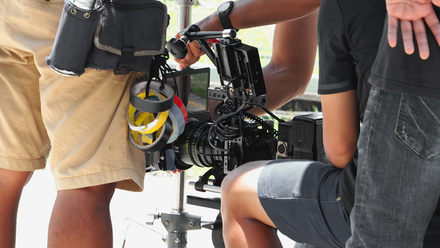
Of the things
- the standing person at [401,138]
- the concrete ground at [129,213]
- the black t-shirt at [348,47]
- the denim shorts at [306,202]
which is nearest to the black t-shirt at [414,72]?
the standing person at [401,138]

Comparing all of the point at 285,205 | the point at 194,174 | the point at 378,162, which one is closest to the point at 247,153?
the point at 285,205

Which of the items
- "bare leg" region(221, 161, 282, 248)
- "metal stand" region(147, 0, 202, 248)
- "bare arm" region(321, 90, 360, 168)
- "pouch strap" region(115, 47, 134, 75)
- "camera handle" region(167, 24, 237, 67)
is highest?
"camera handle" region(167, 24, 237, 67)

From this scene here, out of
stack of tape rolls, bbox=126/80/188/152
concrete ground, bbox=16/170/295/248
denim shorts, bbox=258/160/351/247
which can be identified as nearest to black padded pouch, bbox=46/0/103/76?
stack of tape rolls, bbox=126/80/188/152

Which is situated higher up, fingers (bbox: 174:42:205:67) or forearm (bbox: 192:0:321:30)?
forearm (bbox: 192:0:321:30)

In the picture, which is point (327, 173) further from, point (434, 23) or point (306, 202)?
point (434, 23)

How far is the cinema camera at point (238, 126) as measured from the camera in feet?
4.84

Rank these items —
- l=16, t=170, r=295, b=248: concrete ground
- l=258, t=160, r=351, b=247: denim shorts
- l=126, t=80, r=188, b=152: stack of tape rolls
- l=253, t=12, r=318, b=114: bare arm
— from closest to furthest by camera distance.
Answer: l=258, t=160, r=351, b=247: denim shorts
l=126, t=80, r=188, b=152: stack of tape rolls
l=253, t=12, r=318, b=114: bare arm
l=16, t=170, r=295, b=248: concrete ground

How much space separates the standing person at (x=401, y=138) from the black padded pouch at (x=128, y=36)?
0.68 metres

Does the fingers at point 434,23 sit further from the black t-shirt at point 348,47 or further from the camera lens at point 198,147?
the camera lens at point 198,147

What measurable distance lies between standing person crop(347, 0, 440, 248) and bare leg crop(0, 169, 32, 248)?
1098mm

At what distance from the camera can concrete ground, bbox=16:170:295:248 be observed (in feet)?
7.55

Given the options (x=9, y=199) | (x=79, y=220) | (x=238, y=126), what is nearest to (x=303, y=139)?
(x=238, y=126)

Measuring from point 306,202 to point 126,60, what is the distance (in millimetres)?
607

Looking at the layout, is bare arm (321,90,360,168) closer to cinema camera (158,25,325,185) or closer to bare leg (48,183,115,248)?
cinema camera (158,25,325,185)
